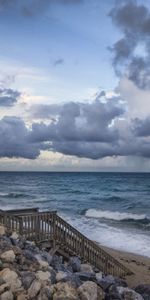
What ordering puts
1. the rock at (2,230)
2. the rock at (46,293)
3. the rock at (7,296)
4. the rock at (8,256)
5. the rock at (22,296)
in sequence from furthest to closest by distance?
the rock at (2,230)
the rock at (8,256)
the rock at (46,293)
the rock at (22,296)
the rock at (7,296)

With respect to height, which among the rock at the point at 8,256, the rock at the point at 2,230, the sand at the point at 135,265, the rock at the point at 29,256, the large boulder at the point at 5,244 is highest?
the rock at the point at 2,230

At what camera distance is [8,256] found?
1130cm

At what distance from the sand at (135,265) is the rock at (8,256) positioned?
6.38 m

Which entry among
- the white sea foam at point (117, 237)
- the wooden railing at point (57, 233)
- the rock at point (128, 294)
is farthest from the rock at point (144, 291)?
the white sea foam at point (117, 237)

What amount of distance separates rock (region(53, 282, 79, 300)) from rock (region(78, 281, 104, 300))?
235 millimetres

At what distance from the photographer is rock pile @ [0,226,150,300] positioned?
9.42 m

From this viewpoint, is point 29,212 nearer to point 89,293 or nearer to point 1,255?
point 1,255

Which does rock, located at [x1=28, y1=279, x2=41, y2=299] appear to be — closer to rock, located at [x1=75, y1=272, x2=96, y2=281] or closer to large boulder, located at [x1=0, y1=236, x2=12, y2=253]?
large boulder, located at [x1=0, y1=236, x2=12, y2=253]

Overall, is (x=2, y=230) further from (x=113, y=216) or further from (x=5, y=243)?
(x=113, y=216)

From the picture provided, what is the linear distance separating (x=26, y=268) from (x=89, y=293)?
6.39 feet

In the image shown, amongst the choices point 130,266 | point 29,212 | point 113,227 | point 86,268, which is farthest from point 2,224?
point 113,227

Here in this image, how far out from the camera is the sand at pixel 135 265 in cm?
1736

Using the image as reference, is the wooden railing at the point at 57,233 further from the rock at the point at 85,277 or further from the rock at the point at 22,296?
the rock at the point at 22,296

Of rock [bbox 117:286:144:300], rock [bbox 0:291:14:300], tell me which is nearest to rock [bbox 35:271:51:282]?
rock [bbox 0:291:14:300]
